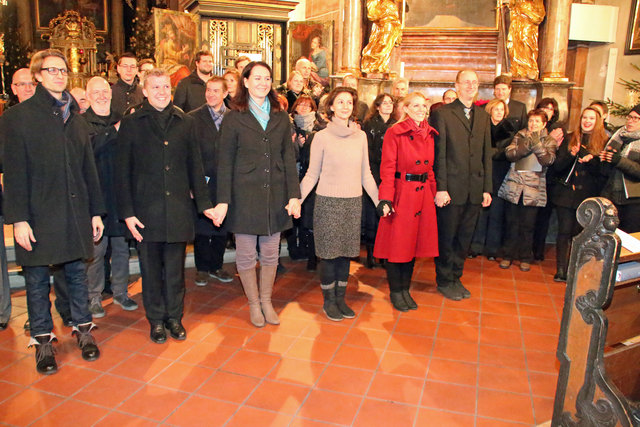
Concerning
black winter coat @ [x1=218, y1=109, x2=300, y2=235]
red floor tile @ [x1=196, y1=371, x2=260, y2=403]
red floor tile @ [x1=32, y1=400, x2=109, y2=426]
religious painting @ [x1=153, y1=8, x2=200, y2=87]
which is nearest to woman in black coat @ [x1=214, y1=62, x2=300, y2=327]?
black winter coat @ [x1=218, y1=109, x2=300, y2=235]

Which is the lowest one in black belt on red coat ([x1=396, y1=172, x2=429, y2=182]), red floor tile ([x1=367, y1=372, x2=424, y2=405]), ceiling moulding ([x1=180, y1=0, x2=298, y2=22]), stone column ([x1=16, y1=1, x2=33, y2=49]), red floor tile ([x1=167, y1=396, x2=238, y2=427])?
red floor tile ([x1=167, y1=396, x2=238, y2=427])

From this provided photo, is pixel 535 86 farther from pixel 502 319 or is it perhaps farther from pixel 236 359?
pixel 236 359

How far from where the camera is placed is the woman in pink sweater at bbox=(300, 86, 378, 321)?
3871mm

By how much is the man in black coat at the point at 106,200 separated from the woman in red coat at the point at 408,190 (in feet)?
6.61

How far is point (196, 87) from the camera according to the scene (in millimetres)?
5387

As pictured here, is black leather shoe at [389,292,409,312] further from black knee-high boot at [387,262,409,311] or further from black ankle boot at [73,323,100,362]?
black ankle boot at [73,323,100,362]

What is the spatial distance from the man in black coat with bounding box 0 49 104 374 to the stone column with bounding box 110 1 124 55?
1534 cm

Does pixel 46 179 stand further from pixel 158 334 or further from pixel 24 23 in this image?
pixel 24 23

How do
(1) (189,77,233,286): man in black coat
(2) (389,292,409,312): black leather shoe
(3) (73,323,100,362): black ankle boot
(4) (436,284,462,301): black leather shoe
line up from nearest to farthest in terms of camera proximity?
1. (3) (73,323,100,362): black ankle boot
2. (2) (389,292,409,312): black leather shoe
3. (1) (189,77,233,286): man in black coat
4. (4) (436,284,462,301): black leather shoe

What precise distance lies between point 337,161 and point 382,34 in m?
5.89

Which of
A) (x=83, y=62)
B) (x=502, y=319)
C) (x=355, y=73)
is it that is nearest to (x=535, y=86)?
(x=355, y=73)

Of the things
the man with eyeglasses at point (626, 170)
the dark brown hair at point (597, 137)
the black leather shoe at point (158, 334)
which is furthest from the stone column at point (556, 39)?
the black leather shoe at point (158, 334)

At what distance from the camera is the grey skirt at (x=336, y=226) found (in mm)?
3938

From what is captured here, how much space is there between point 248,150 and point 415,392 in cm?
192
